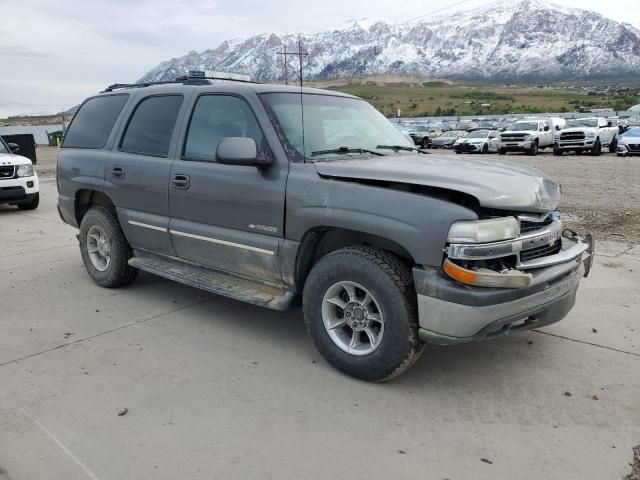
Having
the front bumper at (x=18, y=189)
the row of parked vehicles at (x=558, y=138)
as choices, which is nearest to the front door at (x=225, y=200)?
the front bumper at (x=18, y=189)

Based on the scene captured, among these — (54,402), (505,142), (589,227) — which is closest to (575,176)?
(589,227)

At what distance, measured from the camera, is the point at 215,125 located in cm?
441

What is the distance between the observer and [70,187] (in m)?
5.77

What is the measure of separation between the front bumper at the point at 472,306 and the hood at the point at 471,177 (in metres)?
0.46

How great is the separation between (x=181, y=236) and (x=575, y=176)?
558 inches

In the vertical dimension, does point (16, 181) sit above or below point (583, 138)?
above

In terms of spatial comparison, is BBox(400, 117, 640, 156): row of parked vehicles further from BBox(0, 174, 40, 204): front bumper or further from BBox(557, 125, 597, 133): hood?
BBox(0, 174, 40, 204): front bumper

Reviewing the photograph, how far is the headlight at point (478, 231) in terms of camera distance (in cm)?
307

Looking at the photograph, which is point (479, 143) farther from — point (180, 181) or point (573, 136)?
point (180, 181)

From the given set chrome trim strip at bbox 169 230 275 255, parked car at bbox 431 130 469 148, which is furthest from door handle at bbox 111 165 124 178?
parked car at bbox 431 130 469 148

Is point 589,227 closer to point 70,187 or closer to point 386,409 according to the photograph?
point 386,409

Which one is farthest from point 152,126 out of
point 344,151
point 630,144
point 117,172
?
point 630,144

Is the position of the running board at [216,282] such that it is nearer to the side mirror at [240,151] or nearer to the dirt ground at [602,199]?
the side mirror at [240,151]

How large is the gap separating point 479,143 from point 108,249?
26.9m
